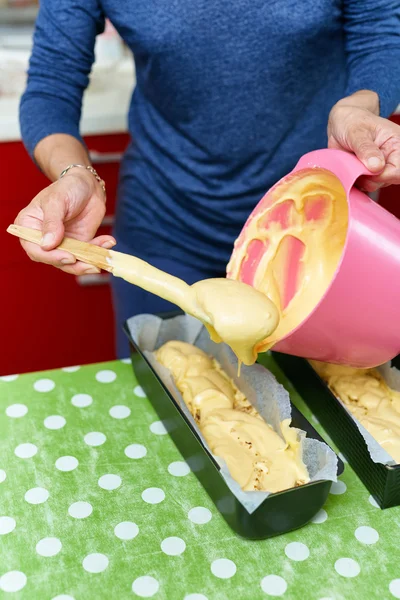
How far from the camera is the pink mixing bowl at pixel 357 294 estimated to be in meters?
0.82

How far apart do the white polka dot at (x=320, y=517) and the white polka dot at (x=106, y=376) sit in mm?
384

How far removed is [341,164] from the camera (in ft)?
2.89

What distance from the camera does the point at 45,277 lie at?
190cm

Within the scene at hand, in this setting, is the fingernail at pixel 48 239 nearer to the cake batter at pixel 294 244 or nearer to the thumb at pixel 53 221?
the thumb at pixel 53 221

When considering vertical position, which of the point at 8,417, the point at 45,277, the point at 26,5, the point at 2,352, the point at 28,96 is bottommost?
the point at 2,352

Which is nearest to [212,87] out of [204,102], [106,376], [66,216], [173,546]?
[204,102]

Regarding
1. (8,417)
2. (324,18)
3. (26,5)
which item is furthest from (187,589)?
(26,5)

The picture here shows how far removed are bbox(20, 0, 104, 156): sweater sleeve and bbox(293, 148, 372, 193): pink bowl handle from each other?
460 millimetres

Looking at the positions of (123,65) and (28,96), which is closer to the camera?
(28,96)

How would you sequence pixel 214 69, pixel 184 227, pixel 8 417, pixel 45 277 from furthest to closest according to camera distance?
pixel 45 277
pixel 184 227
pixel 214 69
pixel 8 417

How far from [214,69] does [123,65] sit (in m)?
0.99

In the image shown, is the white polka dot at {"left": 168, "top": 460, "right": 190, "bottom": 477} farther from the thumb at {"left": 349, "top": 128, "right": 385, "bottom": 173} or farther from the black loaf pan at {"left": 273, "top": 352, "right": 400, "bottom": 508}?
the thumb at {"left": 349, "top": 128, "right": 385, "bottom": 173}

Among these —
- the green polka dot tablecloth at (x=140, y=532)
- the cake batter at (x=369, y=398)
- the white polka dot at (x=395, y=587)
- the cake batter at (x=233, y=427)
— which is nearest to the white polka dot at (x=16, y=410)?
the green polka dot tablecloth at (x=140, y=532)

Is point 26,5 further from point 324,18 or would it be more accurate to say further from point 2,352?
point 324,18
